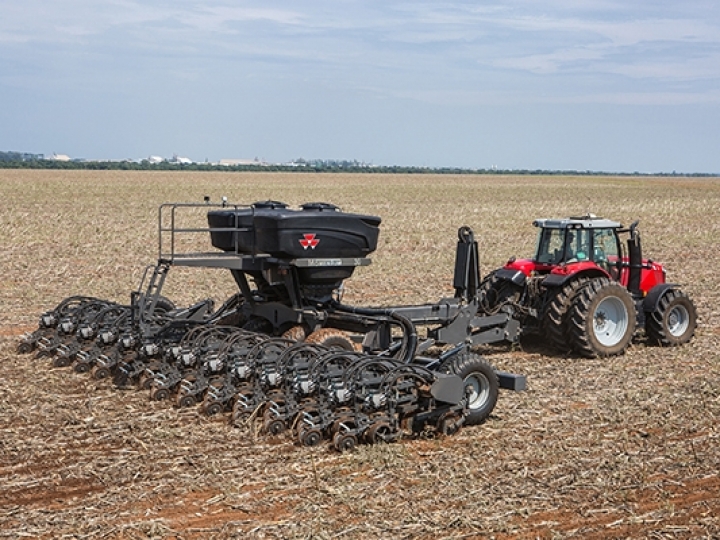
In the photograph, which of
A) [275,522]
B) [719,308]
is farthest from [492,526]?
[719,308]

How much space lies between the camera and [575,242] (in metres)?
12.7

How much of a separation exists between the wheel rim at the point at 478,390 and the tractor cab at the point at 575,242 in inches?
148

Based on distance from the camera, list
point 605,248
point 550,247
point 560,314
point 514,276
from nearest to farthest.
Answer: point 560,314 < point 514,276 < point 550,247 < point 605,248

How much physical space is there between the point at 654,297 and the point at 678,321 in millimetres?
563

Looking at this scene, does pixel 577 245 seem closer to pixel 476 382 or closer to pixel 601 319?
pixel 601 319

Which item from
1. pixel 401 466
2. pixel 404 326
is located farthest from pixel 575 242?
pixel 401 466

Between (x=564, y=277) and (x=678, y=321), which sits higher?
(x=564, y=277)

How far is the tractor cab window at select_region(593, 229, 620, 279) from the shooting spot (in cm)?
1286

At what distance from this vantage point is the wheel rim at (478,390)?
30.0 ft

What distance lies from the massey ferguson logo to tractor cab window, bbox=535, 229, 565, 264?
3.61 meters

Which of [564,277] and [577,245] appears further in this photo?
[577,245]

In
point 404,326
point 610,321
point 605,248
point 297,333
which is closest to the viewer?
point 404,326

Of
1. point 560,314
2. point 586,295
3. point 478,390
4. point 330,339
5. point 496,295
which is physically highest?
point 586,295

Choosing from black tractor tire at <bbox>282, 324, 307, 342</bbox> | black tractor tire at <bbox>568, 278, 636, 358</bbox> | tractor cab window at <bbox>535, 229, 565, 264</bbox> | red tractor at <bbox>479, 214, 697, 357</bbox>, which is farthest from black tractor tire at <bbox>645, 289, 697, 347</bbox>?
black tractor tire at <bbox>282, 324, 307, 342</bbox>
